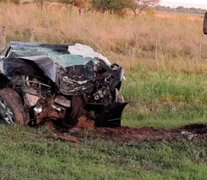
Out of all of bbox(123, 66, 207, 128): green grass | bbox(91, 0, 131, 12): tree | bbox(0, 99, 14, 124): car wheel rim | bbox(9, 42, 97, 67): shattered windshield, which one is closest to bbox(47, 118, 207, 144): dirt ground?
bbox(0, 99, 14, 124): car wheel rim

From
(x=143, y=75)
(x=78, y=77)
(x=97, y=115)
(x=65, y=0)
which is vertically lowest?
(x=65, y=0)

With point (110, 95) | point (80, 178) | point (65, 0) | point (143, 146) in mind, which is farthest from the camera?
point (65, 0)

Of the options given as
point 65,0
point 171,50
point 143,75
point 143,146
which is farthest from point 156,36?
point 143,146

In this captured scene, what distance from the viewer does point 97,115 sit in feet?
36.2

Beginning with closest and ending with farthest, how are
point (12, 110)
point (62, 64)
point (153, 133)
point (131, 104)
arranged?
point (12, 110) → point (153, 133) → point (62, 64) → point (131, 104)

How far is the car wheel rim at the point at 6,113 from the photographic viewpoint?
1011cm

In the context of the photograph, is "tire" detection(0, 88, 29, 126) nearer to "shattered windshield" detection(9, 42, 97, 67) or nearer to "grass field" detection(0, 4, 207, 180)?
"grass field" detection(0, 4, 207, 180)

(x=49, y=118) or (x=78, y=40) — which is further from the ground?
(x=49, y=118)

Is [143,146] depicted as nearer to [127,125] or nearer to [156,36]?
[127,125]

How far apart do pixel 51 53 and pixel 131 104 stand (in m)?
3.51

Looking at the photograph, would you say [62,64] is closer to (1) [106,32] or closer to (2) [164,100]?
→ (2) [164,100]

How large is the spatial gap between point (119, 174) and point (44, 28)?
74.0 feet

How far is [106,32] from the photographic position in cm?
2878

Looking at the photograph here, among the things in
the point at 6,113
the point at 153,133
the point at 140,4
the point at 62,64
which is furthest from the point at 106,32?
the point at 140,4
